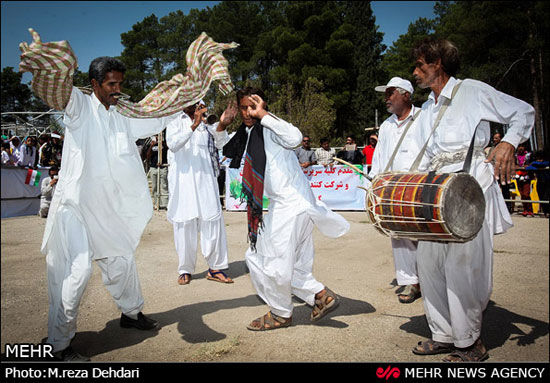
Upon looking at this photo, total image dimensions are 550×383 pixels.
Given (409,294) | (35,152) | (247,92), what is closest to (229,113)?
(247,92)

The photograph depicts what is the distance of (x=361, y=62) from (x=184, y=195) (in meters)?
31.0

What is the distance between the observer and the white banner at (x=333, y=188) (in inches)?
447

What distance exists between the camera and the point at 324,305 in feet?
11.6

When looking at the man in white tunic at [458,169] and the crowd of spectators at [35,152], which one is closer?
the man in white tunic at [458,169]

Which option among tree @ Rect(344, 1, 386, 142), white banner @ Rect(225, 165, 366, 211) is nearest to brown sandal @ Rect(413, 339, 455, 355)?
white banner @ Rect(225, 165, 366, 211)

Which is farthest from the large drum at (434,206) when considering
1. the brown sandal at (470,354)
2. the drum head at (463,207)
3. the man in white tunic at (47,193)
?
the man in white tunic at (47,193)

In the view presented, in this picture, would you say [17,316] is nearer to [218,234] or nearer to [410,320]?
[218,234]

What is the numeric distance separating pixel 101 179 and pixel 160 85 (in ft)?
3.04

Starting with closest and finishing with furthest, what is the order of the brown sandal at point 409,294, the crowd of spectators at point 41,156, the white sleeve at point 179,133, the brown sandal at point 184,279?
the brown sandal at point 409,294 < the white sleeve at point 179,133 < the brown sandal at point 184,279 < the crowd of spectators at point 41,156

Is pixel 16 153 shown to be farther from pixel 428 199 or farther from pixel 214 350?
pixel 428 199

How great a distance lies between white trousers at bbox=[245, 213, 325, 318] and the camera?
128 inches

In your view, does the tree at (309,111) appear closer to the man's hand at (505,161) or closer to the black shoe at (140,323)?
the black shoe at (140,323)

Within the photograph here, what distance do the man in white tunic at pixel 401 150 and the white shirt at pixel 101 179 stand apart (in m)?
Answer: 2.31

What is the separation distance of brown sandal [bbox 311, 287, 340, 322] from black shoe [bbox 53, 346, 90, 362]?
1782 millimetres
